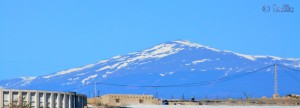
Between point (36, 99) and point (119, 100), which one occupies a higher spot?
point (119, 100)

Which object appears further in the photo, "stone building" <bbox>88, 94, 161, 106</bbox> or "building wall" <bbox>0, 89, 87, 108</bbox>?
"stone building" <bbox>88, 94, 161, 106</bbox>

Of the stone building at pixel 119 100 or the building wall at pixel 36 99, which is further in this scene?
the stone building at pixel 119 100

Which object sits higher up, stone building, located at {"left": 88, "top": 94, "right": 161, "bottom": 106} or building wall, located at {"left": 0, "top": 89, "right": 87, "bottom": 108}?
stone building, located at {"left": 88, "top": 94, "right": 161, "bottom": 106}

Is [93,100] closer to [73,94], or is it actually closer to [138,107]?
[138,107]

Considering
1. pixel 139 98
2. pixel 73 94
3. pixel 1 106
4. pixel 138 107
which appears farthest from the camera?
pixel 139 98

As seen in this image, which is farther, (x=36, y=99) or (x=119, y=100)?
(x=119, y=100)

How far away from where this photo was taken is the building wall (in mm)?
63000

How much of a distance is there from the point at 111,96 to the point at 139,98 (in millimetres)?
8115

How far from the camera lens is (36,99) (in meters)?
64.7

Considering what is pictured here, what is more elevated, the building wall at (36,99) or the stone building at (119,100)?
the stone building at (119,100)

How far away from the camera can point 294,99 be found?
13450cm

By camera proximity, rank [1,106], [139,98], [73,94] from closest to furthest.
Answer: [1,106]
[73,94]
[139,98]

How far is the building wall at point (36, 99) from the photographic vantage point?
63000mm

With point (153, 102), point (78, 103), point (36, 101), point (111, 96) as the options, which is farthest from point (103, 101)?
point (36, 101)
